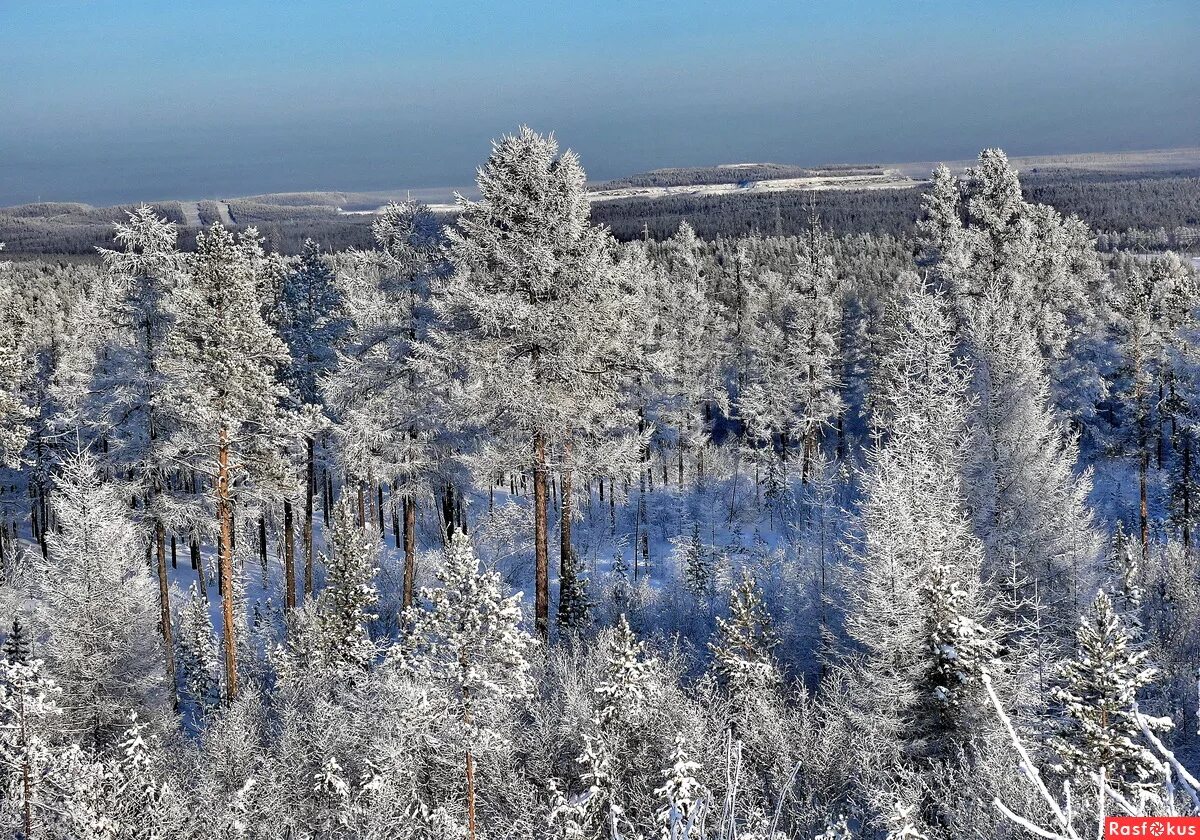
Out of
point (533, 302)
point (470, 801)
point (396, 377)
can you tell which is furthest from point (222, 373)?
point (470, 801)

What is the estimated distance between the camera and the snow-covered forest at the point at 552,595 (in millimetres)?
11281

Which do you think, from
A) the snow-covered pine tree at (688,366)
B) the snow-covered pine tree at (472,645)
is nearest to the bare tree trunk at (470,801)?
the snow-covered pine tree at (472,645)

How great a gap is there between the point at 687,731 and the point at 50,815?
29.1ft

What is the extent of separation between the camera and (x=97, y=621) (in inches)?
683

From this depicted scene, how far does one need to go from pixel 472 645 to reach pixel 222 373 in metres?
9.88

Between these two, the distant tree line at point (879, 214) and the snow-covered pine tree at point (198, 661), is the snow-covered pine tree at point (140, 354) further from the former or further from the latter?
the distant tree line at point (879, 214)

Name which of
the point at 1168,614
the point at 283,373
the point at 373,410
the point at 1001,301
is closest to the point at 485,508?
the point at 283,373

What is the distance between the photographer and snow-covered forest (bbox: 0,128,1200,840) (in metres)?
11.3

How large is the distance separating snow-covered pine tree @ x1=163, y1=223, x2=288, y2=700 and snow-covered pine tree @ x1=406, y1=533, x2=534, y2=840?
8.55 m

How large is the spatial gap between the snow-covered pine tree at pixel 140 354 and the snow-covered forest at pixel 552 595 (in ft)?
0.31

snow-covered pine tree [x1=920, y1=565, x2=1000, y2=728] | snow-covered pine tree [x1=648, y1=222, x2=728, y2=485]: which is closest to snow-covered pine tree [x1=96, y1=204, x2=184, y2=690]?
snow-covered pine tree [x1=920, y1=565, x2=1000, y2=728]

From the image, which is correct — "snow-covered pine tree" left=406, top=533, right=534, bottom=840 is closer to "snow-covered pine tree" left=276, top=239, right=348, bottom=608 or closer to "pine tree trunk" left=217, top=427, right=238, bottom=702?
"pine tree trunk" left=217, top=427, right=238, bottom=702

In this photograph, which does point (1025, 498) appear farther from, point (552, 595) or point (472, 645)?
point (552, 595)

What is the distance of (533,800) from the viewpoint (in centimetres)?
1184
